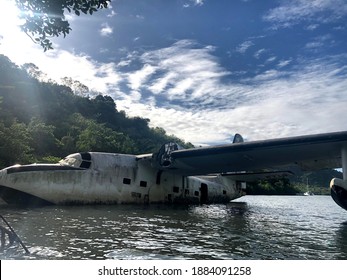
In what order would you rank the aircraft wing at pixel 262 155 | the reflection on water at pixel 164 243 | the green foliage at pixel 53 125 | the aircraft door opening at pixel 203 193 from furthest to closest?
the green foliage at pixel 53 125 → the aircraft door opening at pixel 203 193 → the aircraft wing at pixel 262 155 → the reflection on water at pixel 164 243

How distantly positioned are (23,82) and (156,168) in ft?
321

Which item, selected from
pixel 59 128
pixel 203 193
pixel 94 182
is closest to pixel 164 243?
pixel 94 182

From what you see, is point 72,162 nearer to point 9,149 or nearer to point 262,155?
point 262,155

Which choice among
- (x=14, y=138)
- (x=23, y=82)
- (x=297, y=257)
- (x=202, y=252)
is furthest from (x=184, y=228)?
(x=23, y=82)

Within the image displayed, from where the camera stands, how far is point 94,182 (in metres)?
19.9

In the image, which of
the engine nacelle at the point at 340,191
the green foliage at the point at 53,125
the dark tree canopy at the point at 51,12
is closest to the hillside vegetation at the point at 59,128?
the green foliage at the point at 53,125

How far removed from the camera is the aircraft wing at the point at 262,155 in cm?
Answer: 1643

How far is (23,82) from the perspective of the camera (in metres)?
103

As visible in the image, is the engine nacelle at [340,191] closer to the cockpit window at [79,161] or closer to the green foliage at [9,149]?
the cockpit window at [79,161]

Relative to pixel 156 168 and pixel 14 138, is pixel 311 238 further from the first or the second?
pixel 14 138

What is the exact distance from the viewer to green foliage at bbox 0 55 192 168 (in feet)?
123

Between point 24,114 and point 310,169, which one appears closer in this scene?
point 310,169

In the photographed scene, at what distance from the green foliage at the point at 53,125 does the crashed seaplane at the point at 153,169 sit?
15706 mm

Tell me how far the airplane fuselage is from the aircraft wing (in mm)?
1839
